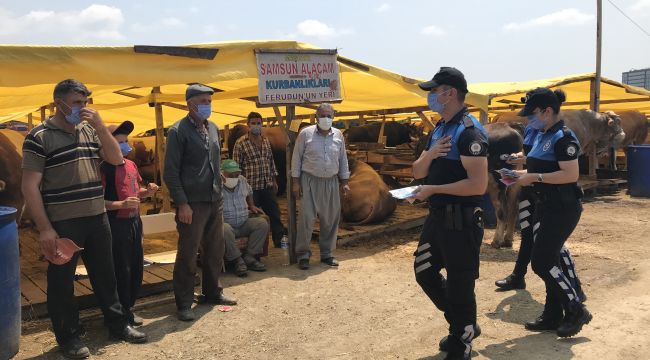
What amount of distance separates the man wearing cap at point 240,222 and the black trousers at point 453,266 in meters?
2.95

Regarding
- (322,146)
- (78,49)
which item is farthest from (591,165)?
(78,49)

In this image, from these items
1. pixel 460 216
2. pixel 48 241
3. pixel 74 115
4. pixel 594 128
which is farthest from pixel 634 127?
pixel 48 241

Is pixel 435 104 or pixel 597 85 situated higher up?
pixel 597 85

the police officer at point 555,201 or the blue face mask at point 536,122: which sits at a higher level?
the blue face mask at point 536,122

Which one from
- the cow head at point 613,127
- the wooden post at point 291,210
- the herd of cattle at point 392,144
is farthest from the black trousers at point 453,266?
the cow head at point 613,127

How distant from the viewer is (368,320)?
→ 4.66 meters

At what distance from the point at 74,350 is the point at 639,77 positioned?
2419 centimetres

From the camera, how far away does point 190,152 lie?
15.0 ft

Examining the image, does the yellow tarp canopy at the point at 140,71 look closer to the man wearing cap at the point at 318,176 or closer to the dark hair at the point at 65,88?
the man wearing cap at the point at 318,176

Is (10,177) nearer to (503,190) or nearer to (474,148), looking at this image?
(474,148)

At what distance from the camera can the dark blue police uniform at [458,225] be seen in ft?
10.7

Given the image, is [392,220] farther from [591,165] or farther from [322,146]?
[591,165]

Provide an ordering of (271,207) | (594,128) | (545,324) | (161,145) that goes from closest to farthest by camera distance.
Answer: (545,324), (271,207), (161,145), (594,128)

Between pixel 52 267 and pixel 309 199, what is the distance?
10.5 feet
